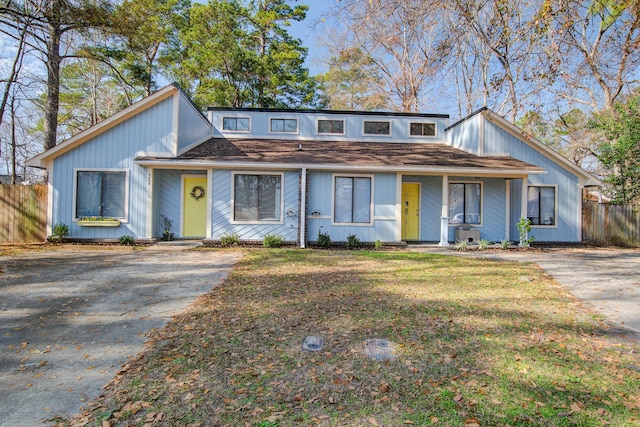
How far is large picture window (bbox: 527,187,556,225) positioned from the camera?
13086mm

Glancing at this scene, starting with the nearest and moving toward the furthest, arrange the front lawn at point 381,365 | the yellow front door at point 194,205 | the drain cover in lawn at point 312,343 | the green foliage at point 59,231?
the front lawn at point 381,365 < the drain cover in lawn at point 312,343 < the green foliage at point 59,231 < the yellow front door at point 194,205

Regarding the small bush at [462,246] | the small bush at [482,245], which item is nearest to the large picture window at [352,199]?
the small bush at [462,246]

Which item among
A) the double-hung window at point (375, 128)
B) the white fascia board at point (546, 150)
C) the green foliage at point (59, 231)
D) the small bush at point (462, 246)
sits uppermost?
the double-hung window at point (375, 128)

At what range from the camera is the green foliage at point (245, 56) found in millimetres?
21125

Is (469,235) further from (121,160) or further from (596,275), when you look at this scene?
(121,160)

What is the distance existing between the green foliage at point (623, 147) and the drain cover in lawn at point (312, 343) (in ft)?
52.7

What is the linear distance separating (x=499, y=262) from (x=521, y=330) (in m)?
5.29

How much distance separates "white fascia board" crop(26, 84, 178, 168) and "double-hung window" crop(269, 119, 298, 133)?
4365mm

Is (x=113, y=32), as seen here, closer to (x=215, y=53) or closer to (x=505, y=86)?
(x=215, y=53)

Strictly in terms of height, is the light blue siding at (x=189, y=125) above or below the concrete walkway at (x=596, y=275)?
above

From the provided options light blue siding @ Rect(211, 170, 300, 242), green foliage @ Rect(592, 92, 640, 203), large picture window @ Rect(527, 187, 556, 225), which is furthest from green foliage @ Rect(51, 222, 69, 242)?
green foliage @ Rect(592, 92, 640, 203)

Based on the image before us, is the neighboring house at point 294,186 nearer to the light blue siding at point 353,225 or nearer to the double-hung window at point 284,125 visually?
the light blue siding at point 353,225

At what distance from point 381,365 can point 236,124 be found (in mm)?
13580

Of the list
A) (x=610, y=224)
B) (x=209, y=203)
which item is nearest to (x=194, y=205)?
(x=209, y=203)
